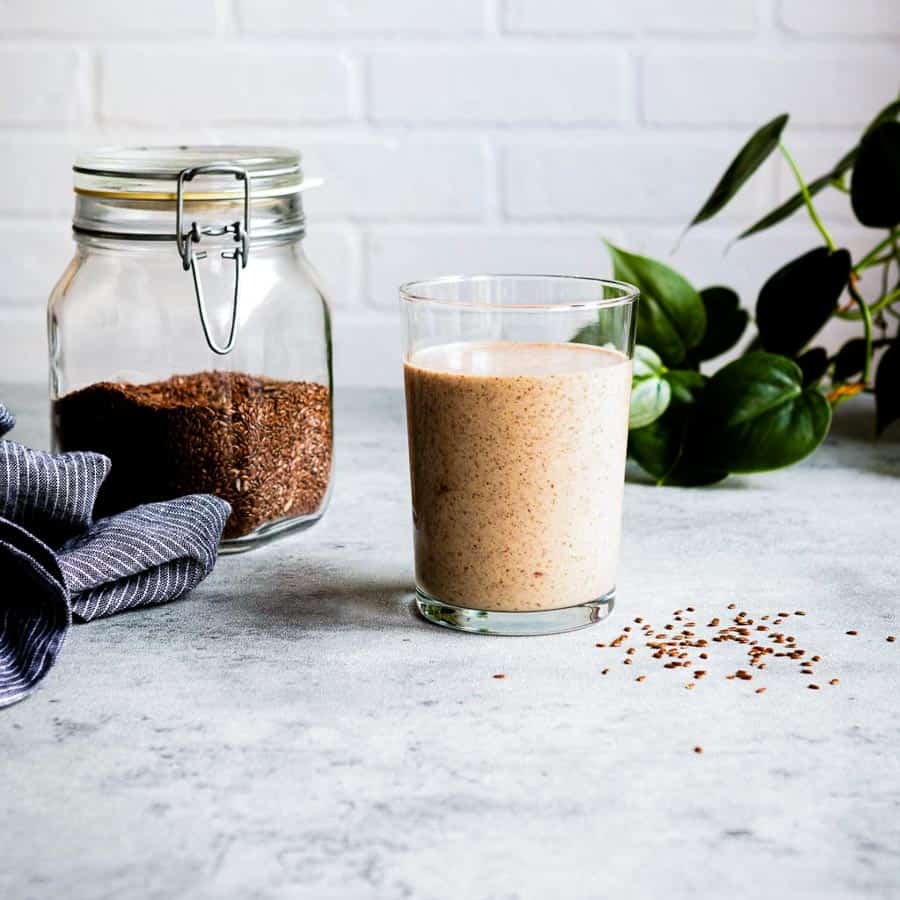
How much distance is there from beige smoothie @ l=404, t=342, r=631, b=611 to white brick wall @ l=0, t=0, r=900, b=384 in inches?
34.9

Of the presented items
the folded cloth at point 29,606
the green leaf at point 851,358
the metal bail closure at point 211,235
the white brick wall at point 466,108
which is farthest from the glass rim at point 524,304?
the white brick wall at point 466,108

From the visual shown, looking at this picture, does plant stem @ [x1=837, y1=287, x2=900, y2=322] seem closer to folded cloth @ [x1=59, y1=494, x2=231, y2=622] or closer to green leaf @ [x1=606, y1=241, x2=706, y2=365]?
green leaf @ [x1=606, y1=241, x2=706, y2=365]

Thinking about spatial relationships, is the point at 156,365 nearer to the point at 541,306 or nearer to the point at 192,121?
the point at 541,306

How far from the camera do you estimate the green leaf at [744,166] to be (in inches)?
47.4

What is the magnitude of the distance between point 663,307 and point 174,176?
20.5 inches

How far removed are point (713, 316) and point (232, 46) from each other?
2.32 feet

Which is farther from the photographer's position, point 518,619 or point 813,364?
point 813,364

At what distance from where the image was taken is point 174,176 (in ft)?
3.11

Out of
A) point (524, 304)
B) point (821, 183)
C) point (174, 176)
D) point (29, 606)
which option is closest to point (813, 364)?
point (821, 183)

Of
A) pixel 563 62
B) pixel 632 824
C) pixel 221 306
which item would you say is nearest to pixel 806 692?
pixel 632 824

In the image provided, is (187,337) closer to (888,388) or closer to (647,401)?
(647,401)

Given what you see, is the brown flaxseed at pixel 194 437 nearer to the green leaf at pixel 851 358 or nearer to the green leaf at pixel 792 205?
the green leaf at pixel 792 205

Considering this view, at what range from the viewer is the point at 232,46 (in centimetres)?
165

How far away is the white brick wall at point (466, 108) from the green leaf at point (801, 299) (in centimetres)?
45
